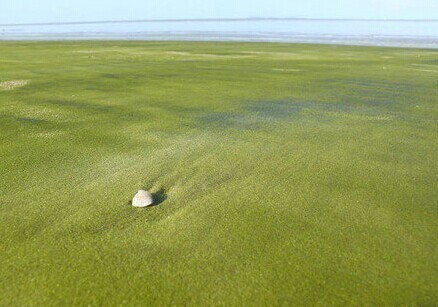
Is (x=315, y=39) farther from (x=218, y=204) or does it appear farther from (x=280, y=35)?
(x=218, y=204)

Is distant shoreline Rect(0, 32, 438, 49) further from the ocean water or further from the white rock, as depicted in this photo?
the white rock

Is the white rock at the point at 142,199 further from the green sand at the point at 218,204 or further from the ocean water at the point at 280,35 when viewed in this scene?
the ocean water at the point at 280,35

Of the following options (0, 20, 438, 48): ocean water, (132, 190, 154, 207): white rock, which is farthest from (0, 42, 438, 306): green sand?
(0, 20, 438, 48): ocean water

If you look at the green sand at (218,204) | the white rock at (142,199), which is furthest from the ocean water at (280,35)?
the white rock at (142,199)

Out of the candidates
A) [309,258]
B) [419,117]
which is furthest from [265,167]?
[419,117]

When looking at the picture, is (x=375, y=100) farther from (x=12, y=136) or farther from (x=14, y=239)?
(x=14, y=239)

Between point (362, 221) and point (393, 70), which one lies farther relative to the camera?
point (393, 70)
